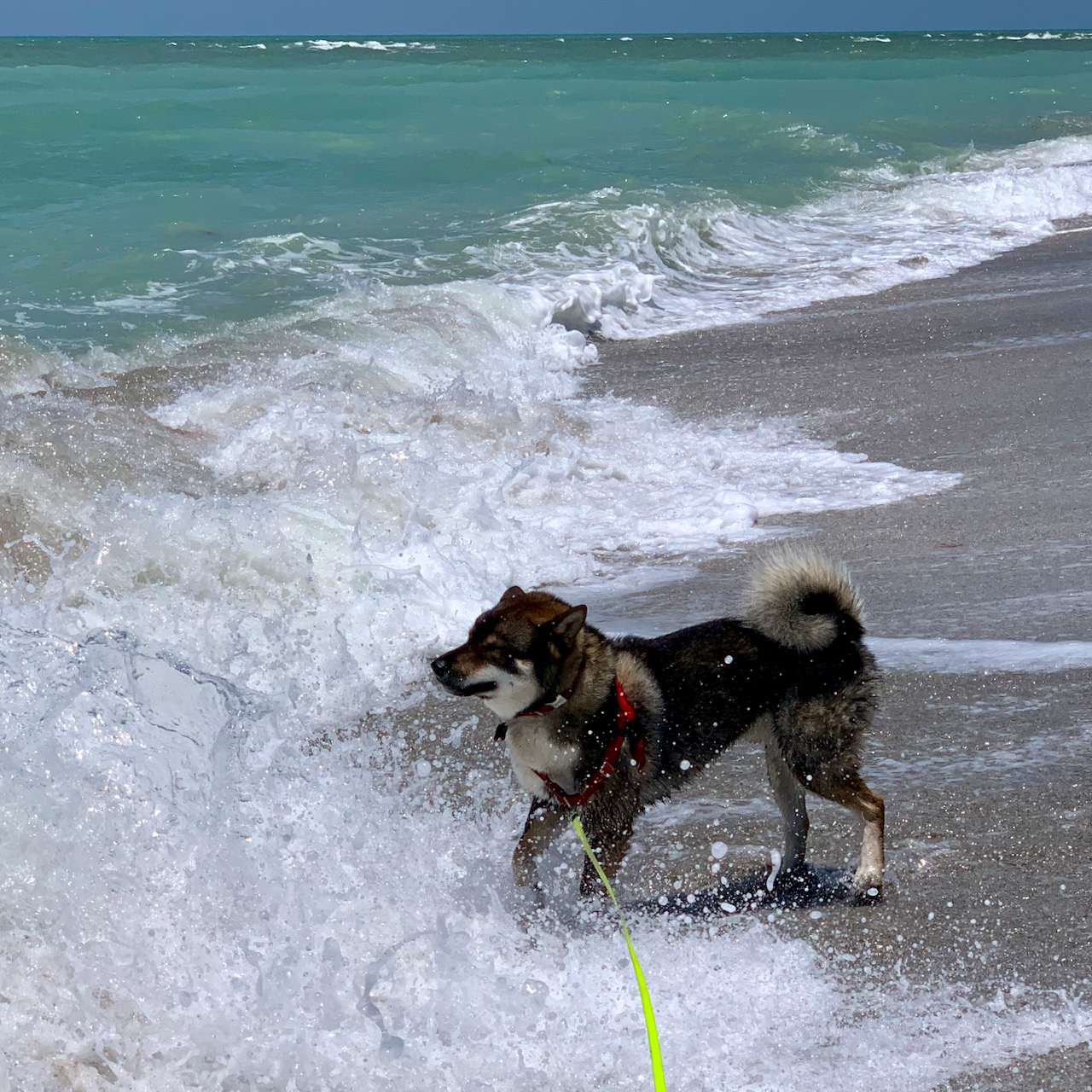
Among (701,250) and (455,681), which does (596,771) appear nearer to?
(455,681)

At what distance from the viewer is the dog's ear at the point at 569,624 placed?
3.57m

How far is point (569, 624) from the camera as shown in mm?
3594

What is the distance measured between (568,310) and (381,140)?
16.3 meters

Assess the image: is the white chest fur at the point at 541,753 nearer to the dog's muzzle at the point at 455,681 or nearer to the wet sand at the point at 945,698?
the dog's muzzle at the point at 455,681

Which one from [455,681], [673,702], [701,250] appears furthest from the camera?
[701,250]

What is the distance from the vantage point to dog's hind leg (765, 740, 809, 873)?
392 centimetres

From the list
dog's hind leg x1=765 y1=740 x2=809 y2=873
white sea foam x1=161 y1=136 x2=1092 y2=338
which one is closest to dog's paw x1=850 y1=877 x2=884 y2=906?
dog's hind leg x1=765 y1=740 x2=809 y2=873

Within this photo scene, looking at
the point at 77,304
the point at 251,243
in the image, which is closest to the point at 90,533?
the point at 77,304

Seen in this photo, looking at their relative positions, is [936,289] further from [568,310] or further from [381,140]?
[381,140]

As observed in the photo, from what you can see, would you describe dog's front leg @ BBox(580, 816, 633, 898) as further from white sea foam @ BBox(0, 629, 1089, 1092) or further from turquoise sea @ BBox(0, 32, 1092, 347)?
turquoise sea @ BBox(0, 32, 1092, 347)

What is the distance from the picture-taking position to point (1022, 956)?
3.34 metres

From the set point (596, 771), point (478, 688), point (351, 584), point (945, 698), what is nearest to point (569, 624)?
point (478, 688)

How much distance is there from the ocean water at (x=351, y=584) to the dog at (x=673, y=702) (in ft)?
1.26

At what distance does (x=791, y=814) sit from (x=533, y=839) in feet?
2.77
